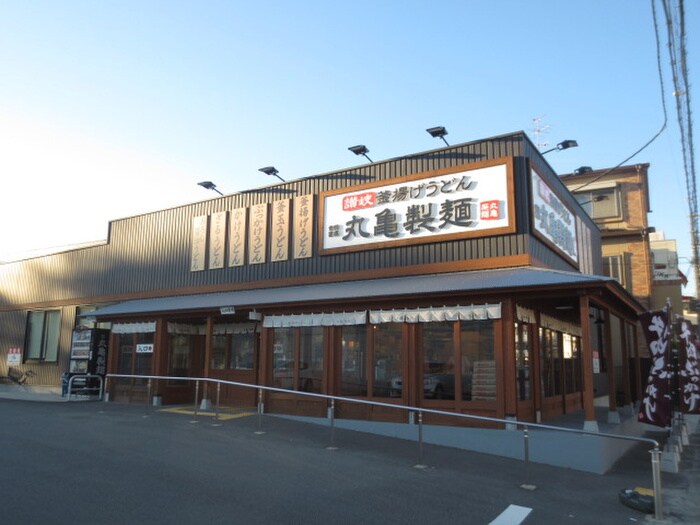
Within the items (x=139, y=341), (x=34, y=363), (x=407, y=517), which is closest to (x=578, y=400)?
(x=407, y=517)

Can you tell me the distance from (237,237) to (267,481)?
1074 cm

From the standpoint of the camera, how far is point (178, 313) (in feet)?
54.2

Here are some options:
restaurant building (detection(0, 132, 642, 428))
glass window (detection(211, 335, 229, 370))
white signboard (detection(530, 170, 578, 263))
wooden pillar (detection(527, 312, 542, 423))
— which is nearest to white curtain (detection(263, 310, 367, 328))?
restaurant building (detection(0, 132, 642, 428))

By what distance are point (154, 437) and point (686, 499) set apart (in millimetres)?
8885

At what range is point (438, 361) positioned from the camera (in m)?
12.3

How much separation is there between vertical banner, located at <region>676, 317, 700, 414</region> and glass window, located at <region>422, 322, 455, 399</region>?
5.90 meters

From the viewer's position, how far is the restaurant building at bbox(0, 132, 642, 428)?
1193cm

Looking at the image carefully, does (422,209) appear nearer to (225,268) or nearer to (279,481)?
(225,268)

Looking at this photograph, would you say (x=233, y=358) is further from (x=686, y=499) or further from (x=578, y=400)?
(x=686, y=499)

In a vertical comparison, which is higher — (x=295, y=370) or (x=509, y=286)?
(x=509, y=286)

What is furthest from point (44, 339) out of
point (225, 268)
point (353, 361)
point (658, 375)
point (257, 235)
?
point (658, 375)

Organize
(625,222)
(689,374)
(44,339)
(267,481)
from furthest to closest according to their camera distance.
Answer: (625,222)
(44,339)
(689,374)
(267,481)

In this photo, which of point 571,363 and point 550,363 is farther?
point 571,363

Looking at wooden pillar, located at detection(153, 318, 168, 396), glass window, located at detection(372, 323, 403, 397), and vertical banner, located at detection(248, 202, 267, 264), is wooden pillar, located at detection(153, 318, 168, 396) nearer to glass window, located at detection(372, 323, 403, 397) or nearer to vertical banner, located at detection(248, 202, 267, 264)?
vertical banner, located at detection(248, 202, 267, 264)
